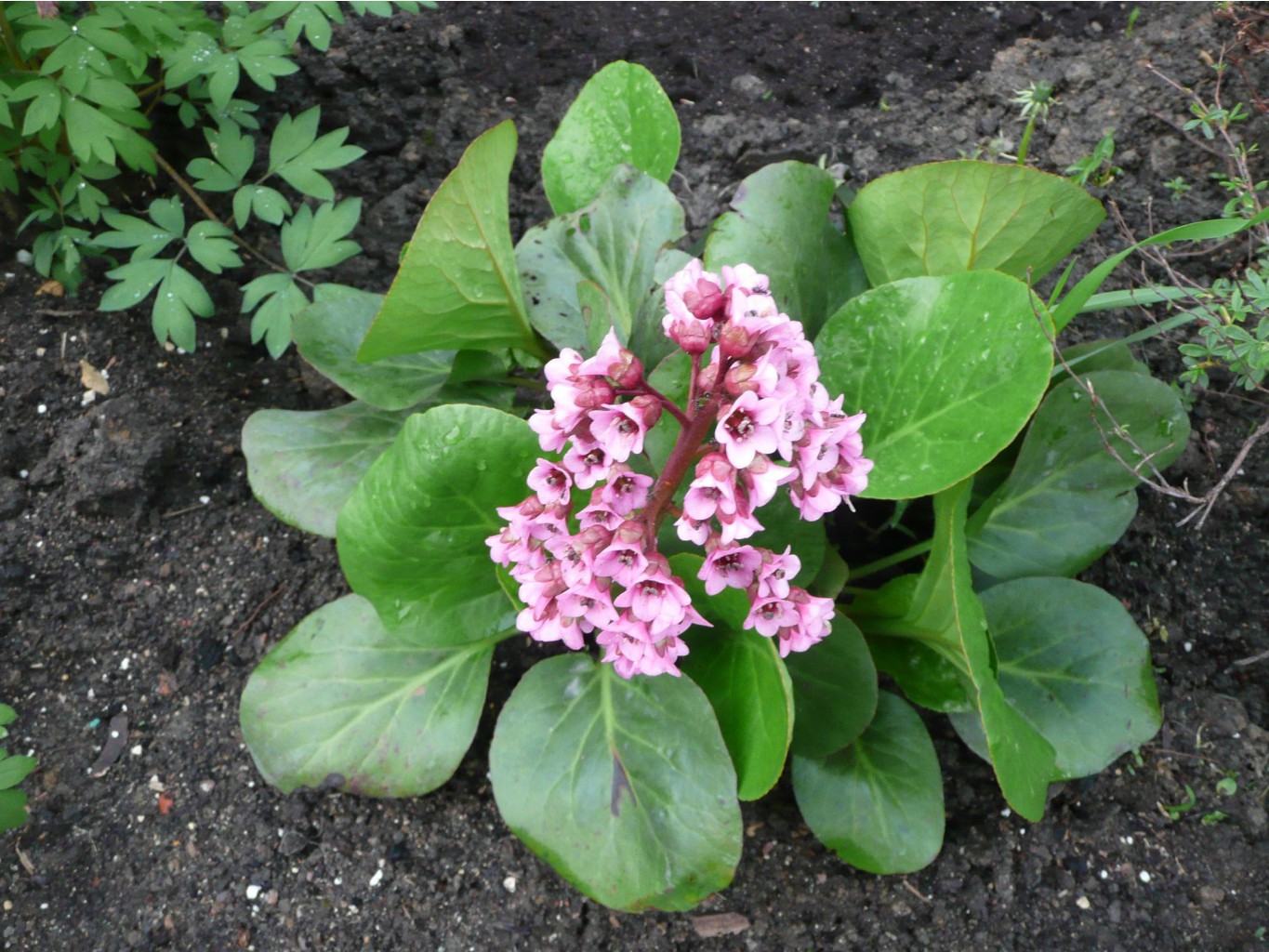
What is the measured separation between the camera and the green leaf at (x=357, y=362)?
5.86 feet

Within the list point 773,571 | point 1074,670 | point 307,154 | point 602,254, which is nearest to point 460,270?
point 602,254

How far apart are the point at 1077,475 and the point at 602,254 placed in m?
0.89

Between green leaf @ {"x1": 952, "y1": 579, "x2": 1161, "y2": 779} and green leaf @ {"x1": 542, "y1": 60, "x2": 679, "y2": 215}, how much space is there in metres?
0.98

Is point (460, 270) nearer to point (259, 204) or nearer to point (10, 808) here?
point (259, 204)

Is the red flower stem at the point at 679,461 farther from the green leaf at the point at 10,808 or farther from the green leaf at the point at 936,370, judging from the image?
the green leaf at the point at 10,808

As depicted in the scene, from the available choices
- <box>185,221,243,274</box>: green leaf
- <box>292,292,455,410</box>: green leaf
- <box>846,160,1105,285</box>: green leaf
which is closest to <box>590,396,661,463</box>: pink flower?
<box>846,160,1105,285</box>: green leaf

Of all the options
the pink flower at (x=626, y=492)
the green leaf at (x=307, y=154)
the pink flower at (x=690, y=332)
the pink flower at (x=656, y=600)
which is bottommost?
the pink flower at (x=656, y=600)

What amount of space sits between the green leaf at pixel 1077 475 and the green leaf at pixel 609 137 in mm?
808

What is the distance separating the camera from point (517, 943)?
1.62 metres

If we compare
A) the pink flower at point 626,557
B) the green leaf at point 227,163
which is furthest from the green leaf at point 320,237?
the pink flower at point 626,557

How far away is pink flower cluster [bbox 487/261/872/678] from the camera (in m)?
1.12

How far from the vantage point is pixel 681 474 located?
1285 mm

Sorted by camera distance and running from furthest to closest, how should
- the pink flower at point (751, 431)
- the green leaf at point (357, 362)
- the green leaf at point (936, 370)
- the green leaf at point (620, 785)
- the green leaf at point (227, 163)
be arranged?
1. the green leaf at point (227, 163)
2. the green leaf at point (357, 362)
3. the green leaf at point (620, 785)
4. the green leaf at point (936, 370)
5. the pink flower at point (751, 431)

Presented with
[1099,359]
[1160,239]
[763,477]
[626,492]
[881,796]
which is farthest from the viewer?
[1099,359]
